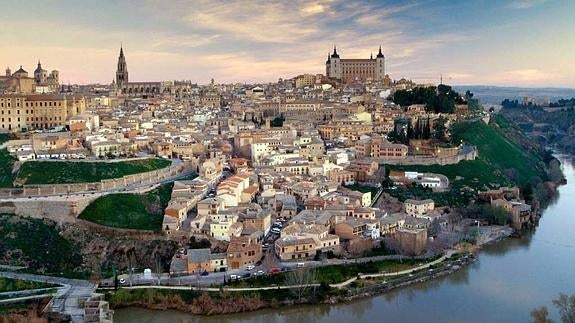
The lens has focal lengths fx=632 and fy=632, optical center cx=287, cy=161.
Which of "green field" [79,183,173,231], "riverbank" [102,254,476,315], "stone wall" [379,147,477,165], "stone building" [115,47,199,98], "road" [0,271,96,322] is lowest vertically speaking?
"riverbank" [102,254,476,315]

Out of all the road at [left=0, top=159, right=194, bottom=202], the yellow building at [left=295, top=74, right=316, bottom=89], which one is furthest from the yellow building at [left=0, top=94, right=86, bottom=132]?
the yellow building at [left=295, top=74, right=316, bottom=89]

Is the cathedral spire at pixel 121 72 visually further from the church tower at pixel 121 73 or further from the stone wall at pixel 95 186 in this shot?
the stone wall at pixel 95 186

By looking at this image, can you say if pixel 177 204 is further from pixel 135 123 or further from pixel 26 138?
pixel 135 123

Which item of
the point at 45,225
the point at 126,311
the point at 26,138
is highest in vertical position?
the point at 26,138

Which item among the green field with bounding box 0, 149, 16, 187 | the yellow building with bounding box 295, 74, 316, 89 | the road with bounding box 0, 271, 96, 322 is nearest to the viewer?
the road with bounding box 0, 271, 96, 322

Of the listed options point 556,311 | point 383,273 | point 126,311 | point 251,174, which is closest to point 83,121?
point 251,174

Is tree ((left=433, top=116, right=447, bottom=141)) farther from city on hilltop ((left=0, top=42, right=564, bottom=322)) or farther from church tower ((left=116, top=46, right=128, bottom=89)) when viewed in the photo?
church tower ((left=116, top=46, right=128, bottom=89))

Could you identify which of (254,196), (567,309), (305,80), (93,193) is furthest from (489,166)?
(305,80)
